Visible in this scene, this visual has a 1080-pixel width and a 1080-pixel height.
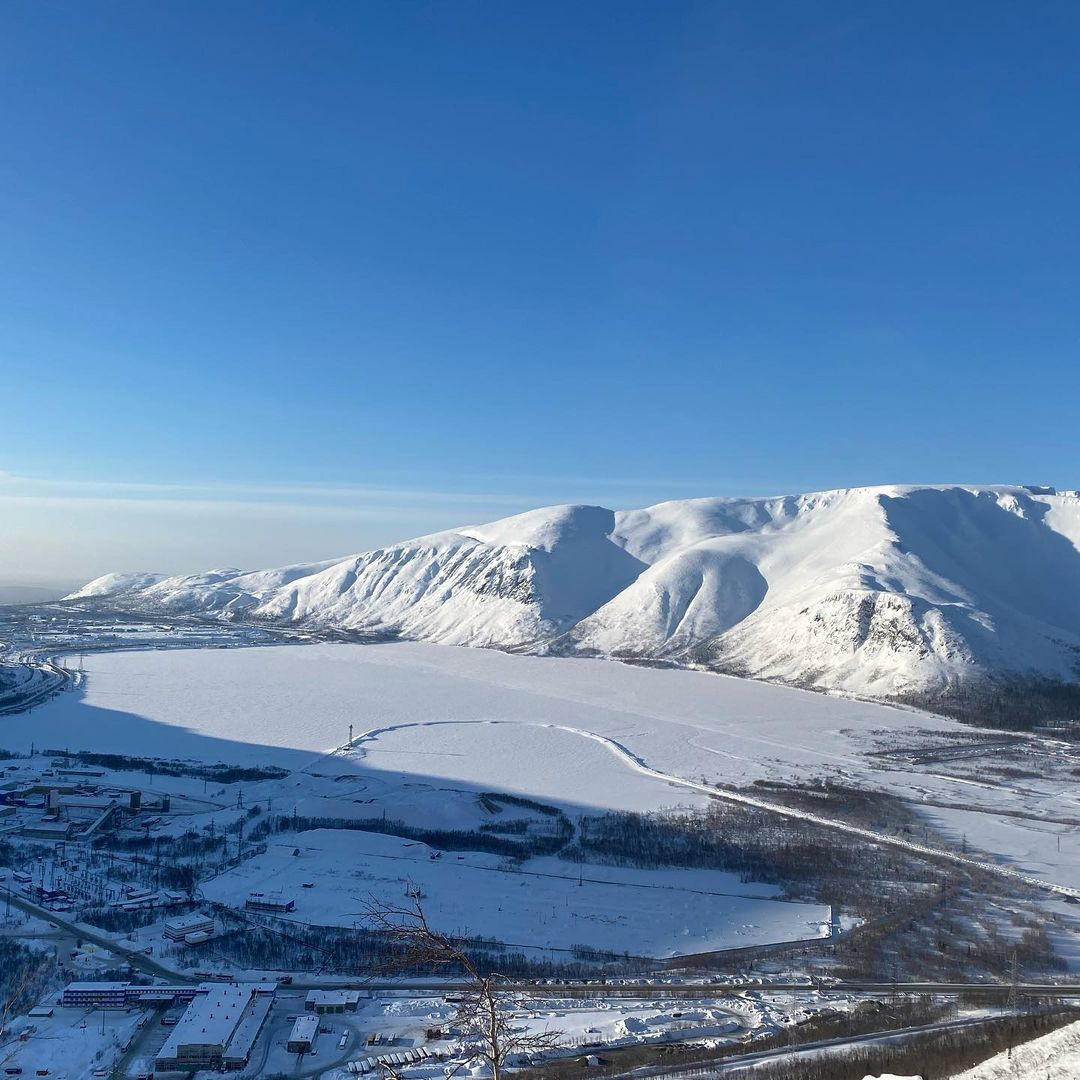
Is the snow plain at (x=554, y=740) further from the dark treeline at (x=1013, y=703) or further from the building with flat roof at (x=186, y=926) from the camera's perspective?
the building with flat roof at (x=186, y=926)

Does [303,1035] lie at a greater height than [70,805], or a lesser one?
lesser

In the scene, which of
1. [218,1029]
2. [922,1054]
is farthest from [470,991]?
[922,1054]

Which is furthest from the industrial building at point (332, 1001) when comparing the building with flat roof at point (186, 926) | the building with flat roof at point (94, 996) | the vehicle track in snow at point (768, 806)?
the vehicle track in snow at point (768, 806)

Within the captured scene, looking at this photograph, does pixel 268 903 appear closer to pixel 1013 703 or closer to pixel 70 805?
pixel 70 805

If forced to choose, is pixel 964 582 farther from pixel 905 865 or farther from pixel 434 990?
pixel 434 990

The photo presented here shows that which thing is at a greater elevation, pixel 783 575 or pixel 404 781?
pixel 783 575

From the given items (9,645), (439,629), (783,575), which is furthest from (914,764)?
(9,645)

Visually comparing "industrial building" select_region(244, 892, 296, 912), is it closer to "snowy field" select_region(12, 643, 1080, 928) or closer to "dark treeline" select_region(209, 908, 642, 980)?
"dark treeline" select_region(209, 908, 642, 980)
